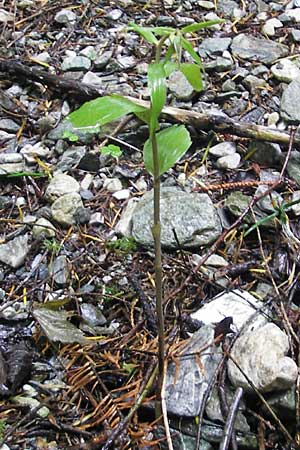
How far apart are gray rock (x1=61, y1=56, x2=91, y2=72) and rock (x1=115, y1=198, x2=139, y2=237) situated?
39.6 inches

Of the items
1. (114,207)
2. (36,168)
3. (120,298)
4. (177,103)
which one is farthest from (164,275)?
(177,103)

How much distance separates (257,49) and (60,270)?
5.93 ft

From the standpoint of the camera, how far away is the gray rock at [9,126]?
2.78 m

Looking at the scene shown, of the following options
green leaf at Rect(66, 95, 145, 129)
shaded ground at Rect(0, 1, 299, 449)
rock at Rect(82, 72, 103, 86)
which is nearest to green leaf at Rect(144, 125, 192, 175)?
green leaf at Rect(66, 95, 145, 129)

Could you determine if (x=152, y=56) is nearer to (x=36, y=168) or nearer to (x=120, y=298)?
(x=36, y=168)

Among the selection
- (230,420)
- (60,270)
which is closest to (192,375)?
(230,420)

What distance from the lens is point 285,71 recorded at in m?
3.04

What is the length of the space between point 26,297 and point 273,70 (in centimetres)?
179

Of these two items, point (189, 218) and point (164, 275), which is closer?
point (164, 275)

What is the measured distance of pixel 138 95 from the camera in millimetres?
2902

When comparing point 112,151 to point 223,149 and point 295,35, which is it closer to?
point 223,149

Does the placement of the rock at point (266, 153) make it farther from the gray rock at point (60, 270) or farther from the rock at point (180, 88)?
the gray rock at point (60, 270)

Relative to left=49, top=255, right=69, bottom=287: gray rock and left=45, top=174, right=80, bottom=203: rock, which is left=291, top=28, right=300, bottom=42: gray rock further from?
left=49, top=255, right=69, bottom=287: gray rock

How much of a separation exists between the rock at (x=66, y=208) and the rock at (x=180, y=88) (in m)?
0.80
